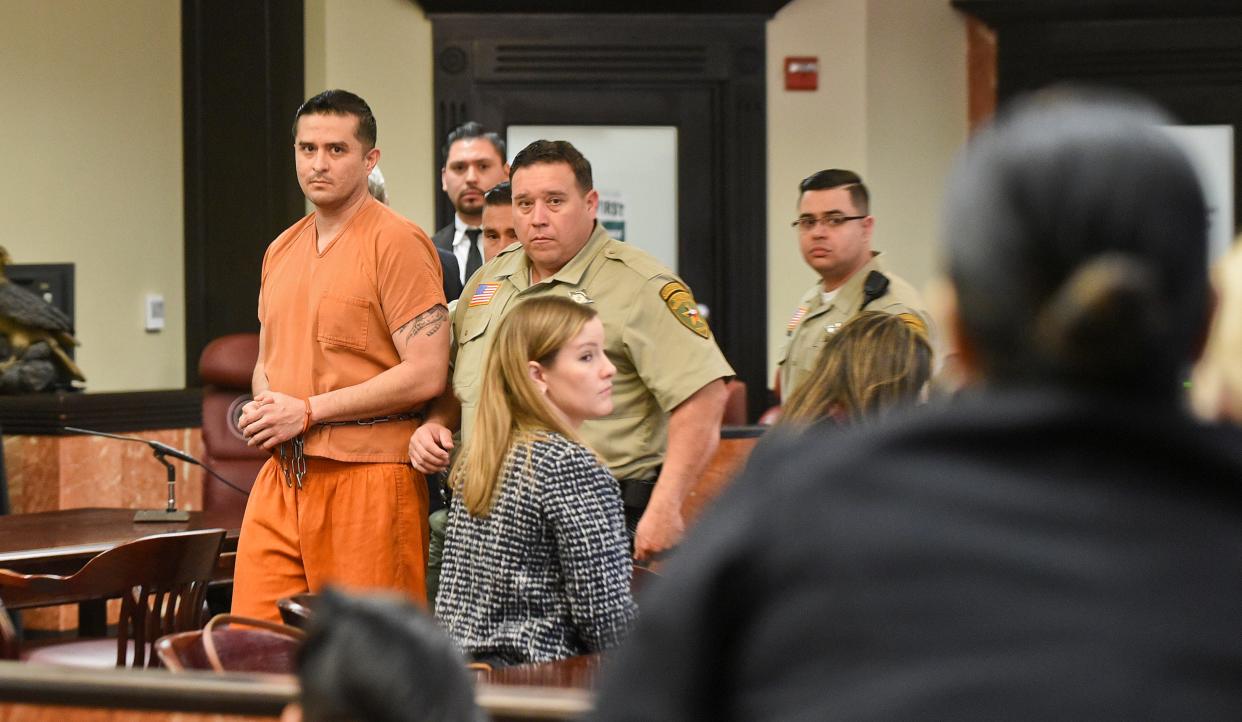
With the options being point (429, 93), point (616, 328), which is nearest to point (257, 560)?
point (616, 328)

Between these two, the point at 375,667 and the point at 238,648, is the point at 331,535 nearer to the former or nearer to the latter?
the point at 238,648

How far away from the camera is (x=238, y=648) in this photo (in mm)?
2131

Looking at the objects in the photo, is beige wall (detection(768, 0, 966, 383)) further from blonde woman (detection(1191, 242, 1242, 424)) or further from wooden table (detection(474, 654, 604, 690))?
blonde woman (detection(1191, 242, 1242, 424))

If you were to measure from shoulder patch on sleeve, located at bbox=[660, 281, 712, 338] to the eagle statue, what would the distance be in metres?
3.22

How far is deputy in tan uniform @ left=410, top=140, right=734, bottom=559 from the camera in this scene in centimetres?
329

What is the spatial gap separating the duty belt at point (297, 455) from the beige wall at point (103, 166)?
375 centimetres

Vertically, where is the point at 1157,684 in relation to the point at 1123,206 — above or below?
below

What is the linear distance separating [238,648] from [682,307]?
148cm

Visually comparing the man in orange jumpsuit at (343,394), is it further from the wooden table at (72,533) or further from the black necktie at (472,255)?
the black necktie at (472,255)

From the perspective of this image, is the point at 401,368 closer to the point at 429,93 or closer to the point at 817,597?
the point at 817,597

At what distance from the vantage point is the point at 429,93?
22.7ft

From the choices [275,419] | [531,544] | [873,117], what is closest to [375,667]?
[531,544]

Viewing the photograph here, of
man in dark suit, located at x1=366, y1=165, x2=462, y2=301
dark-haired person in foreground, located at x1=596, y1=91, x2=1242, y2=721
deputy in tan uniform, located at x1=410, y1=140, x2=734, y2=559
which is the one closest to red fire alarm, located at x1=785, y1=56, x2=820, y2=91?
man in dark suit, located at x1=366, y1=165, x2=462, y2=301

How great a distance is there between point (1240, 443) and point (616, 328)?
2543mm
